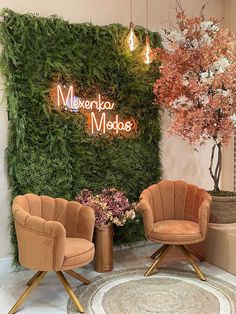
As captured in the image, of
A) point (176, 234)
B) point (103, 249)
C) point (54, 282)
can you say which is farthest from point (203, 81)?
point (54, 282)

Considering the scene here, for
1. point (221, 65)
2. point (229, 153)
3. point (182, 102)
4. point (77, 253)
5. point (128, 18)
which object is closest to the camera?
point (77, 253)

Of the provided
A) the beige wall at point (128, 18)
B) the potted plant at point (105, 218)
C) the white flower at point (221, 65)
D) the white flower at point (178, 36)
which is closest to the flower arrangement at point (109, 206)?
the potted plant at point (105, 218)

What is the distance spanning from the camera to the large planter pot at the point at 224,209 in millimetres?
4270

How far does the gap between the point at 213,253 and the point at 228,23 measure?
10.8ft

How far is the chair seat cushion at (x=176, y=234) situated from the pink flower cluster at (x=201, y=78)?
1002 mm

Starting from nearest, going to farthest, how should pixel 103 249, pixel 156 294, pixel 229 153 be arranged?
pixel 156 294 < pixel 103 249 < pixel 229 153

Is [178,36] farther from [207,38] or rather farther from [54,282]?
[54,282]

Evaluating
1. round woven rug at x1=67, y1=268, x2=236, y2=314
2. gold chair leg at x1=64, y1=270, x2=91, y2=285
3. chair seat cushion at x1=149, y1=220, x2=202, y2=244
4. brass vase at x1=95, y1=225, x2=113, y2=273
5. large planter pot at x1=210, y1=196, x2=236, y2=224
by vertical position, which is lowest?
round woven rug at x1=67, y1=268, x2=236, y2=314

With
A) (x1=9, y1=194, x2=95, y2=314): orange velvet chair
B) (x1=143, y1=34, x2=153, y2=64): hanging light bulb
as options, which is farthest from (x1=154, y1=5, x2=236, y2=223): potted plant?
(x1=9, y1=194, x2=95, y2=314): orange velvet chair

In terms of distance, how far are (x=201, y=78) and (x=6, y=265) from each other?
2.94 metres

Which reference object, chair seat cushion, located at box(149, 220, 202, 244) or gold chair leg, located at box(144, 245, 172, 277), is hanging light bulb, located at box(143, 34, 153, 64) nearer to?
chair seat cushion, located at box(149, 220, 202, 244)

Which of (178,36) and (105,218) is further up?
(178,36)

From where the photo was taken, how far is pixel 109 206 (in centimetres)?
414

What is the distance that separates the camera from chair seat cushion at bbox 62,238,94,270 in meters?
3.17
